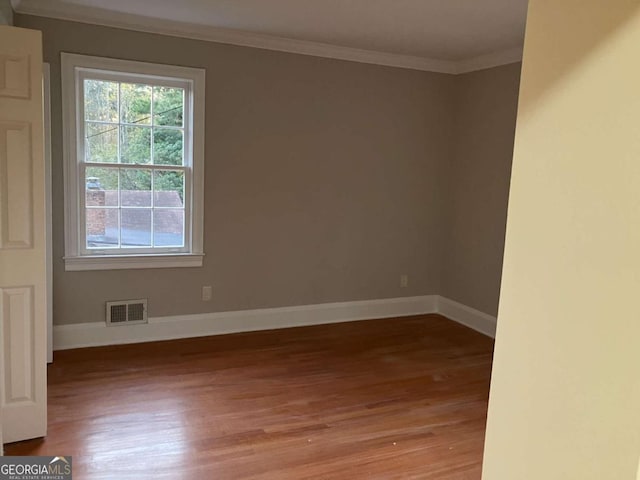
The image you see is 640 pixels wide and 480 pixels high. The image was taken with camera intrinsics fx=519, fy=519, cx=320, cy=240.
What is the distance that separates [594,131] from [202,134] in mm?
3572

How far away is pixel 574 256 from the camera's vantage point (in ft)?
2.70

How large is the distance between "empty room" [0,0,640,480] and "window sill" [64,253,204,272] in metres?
0.02

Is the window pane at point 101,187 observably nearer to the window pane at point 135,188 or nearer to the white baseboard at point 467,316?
the window pane at point 135,188

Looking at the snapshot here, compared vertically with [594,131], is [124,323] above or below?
below

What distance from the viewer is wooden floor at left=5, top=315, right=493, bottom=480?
250cm

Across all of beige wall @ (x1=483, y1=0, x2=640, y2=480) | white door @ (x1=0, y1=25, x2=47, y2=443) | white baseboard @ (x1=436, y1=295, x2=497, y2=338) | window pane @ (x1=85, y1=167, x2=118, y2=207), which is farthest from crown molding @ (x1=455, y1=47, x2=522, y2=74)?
beige wall @ (x1=483, y1=0, x2=640, y2=480)

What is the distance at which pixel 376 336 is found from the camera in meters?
4.49

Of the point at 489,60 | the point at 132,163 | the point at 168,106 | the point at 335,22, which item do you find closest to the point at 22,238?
the point at 132,163

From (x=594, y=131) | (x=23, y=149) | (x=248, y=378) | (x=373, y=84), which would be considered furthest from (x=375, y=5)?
(x=594, y=131)

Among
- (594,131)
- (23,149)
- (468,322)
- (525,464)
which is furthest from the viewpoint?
(468,322)

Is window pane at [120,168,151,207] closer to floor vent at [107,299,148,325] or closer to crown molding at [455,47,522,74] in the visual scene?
floor vent at [107,299,148,325]

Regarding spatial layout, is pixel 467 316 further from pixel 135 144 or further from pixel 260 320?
pixel 135 144

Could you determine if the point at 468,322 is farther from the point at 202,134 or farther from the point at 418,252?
the point at 202,134

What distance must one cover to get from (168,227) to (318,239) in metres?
1.30
